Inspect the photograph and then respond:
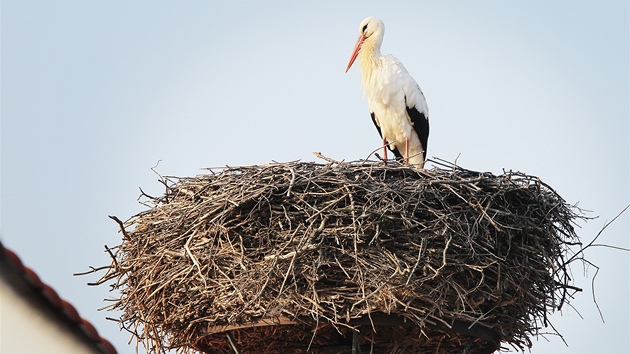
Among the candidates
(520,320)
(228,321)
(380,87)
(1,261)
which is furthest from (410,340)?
(1,261)

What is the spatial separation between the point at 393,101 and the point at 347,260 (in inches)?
128

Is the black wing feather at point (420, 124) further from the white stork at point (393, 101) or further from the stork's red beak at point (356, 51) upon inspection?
the stork's red beak at point (356, 51)

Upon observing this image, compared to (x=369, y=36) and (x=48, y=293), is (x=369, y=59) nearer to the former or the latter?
(x=369, y=36)

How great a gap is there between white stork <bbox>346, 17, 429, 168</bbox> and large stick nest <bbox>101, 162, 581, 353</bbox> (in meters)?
2.53

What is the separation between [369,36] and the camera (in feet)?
29.1

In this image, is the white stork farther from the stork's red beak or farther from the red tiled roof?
the red tiled roof

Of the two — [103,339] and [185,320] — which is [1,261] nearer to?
[103,339]

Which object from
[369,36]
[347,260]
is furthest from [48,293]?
[369,36]

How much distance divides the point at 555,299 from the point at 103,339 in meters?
3.66

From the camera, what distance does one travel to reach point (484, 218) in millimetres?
5676

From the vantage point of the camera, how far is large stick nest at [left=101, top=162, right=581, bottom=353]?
17.7 ft

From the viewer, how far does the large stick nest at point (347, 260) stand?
5383 millimetres

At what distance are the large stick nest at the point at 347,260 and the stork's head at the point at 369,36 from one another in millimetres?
3024

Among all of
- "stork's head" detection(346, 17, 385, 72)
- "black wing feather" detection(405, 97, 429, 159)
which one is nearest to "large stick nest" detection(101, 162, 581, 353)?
"black wing feather" detection(405, 97, 429, 159)
